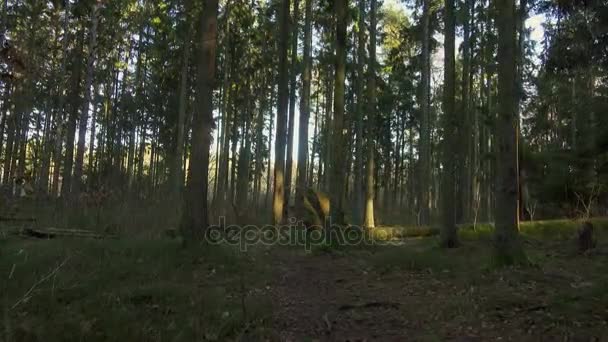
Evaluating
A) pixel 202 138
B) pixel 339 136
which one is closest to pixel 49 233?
pixel 202 138

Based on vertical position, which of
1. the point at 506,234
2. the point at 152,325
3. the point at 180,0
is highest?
the point at 180,0

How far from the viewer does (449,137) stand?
11.1 meters

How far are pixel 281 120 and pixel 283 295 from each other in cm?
866

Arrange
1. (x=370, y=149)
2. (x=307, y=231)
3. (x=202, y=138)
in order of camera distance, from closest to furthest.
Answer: (x=202, y=138), (x=307, y=231), (x=370, y=149)

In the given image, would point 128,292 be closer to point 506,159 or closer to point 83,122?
point 506,159

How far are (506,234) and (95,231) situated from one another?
362 inches

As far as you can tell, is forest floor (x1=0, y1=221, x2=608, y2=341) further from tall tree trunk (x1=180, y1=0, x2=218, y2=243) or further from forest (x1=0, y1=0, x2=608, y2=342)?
tall tree trunk (x1=180, y1=0, x2=218, y2=243)

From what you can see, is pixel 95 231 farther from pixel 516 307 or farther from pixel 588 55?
pixel 588 55

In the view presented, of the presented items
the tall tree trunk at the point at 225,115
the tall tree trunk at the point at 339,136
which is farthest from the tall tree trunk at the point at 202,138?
the tall tree trunk at the point at 225,115

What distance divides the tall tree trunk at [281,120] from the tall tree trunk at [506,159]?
7.61m

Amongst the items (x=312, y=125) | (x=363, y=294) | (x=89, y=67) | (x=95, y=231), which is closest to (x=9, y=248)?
(x=95, y=231)

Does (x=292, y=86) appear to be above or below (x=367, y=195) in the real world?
above

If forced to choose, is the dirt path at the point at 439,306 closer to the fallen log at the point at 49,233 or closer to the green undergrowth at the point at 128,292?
the green undergrowth at the point at 128,292

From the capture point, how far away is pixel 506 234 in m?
7.61
